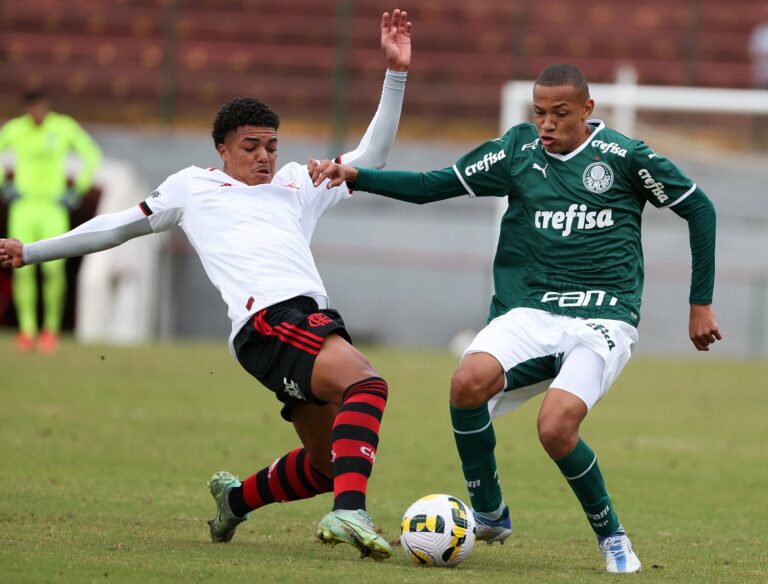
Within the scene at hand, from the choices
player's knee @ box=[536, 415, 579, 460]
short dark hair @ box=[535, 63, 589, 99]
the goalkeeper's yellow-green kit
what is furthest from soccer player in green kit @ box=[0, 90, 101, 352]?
player's knee @ box=[536, 415, 579, 460]

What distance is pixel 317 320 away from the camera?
5707 millimetres

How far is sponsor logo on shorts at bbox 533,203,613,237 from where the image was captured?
595cm

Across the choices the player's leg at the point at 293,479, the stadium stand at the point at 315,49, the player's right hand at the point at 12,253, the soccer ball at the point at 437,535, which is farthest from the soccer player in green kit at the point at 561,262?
the stadium stand at the point at 315,49

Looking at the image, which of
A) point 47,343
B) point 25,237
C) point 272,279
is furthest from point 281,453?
point 25,237

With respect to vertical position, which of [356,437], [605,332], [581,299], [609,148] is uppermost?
[609,148]

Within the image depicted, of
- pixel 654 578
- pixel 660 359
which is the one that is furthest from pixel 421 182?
pixel 660 359

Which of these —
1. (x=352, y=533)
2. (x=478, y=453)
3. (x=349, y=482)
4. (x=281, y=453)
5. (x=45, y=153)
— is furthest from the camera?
(x=45, y=153)

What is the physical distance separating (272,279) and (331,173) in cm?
55

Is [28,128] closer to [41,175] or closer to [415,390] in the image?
[41,175]

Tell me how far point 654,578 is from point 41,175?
11.9 metres

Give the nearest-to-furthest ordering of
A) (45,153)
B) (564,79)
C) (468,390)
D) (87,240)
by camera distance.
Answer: (468,390) < (564,79) < (87,240) < (45,153)

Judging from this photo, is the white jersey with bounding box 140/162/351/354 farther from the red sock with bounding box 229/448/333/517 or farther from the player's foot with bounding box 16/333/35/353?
the player's foot with bounding box 16/333/35/353

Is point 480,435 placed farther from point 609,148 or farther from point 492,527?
point 609,148

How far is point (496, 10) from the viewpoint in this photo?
78.7ft
